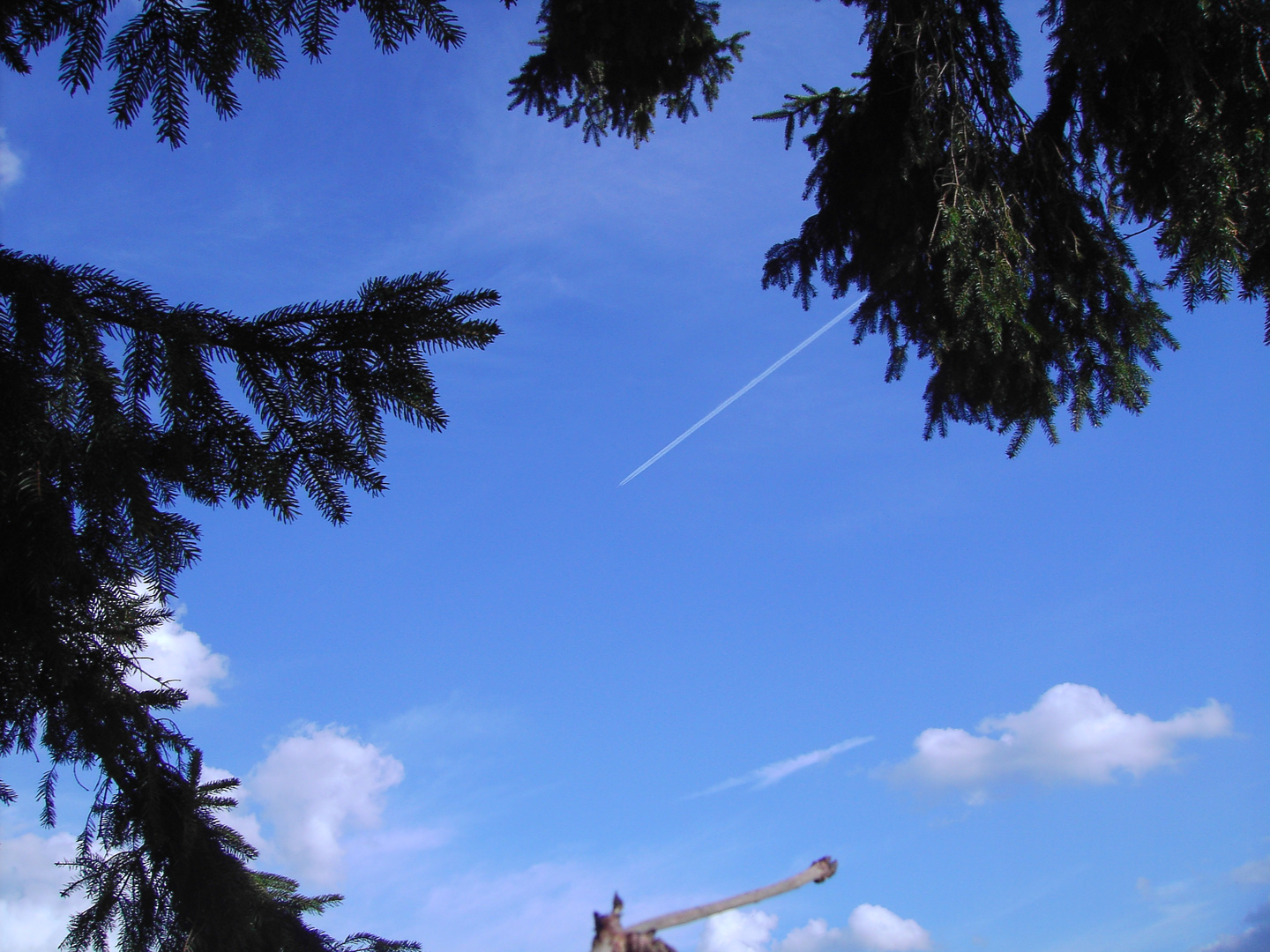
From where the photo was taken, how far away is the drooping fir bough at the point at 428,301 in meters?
1.95

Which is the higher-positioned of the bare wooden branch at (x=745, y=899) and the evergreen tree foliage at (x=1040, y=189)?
the evergreen tree foliage at (x=1040, y=189)

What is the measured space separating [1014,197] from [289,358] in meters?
3.89

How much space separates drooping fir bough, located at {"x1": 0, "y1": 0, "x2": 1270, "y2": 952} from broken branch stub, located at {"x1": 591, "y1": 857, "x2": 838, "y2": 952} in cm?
153

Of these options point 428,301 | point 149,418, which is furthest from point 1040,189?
point 149,418

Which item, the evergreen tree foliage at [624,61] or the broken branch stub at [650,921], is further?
the evergreen tree foliage at [624,61]

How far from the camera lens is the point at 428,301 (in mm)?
2025

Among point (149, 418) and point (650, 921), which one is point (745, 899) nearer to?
point (650, 921)

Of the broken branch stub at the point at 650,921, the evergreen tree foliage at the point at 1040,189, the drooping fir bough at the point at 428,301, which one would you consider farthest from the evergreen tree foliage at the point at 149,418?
the evergreen tree foliage at the point at 1040,189

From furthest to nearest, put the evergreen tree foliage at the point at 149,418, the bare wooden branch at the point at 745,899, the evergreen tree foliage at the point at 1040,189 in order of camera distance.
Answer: the evergreen tree foliage at the point at 1040,189
the evergreen tree foliage at the point at 149,418
the bare wooden branch at the point at 745,899

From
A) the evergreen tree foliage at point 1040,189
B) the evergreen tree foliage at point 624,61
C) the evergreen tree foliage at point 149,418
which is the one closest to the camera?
the evergreen tree foliage at point 149,418

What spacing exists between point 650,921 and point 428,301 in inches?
64.7

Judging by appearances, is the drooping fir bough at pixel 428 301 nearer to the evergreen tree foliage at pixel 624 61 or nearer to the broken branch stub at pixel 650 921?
the evergreen tree foliage at pixel 624 61

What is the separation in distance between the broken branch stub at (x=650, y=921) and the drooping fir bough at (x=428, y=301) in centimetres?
153

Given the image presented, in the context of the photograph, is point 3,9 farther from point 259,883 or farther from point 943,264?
point 943,264
